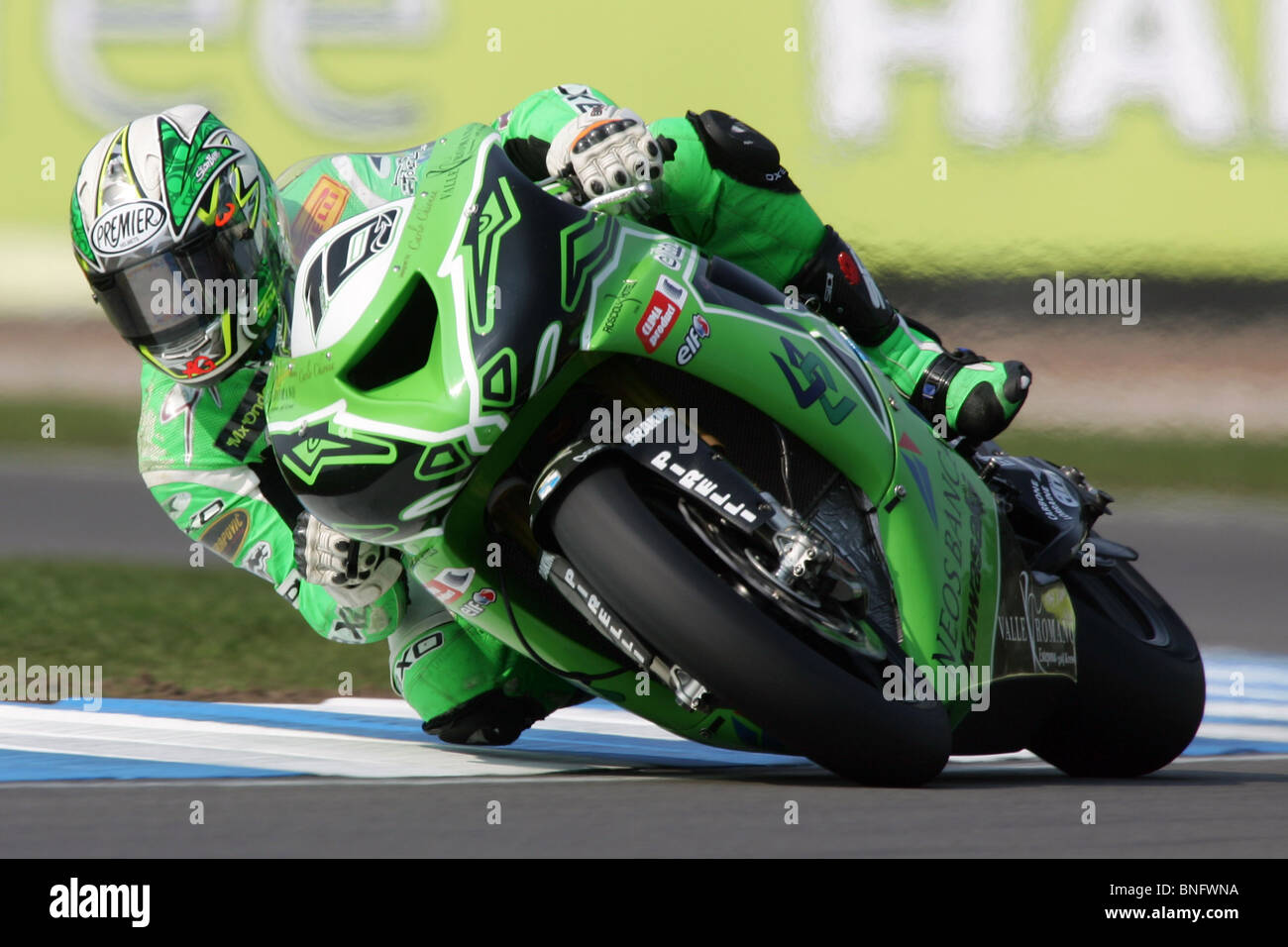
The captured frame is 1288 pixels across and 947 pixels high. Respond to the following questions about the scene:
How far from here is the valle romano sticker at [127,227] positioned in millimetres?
3707

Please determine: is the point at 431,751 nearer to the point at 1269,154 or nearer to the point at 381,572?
the point at 381,572

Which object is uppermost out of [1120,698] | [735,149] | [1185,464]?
[735,149]

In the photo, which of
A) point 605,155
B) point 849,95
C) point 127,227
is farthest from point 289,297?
point 849,95

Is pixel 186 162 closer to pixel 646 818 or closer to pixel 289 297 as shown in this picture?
pixel 289 297

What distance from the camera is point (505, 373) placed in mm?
2826

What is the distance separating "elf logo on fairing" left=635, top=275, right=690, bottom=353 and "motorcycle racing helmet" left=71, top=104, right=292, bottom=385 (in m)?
1.18

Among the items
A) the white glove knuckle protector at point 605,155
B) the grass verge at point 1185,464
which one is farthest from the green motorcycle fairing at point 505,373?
the grass verge at point 1185,464

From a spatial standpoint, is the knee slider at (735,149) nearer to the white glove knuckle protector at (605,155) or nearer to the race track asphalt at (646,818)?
the white glove knuckle protector at (605,155)

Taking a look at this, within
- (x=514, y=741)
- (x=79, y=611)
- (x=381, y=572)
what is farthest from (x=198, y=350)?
(x=79, y=611)

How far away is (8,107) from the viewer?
1164cm

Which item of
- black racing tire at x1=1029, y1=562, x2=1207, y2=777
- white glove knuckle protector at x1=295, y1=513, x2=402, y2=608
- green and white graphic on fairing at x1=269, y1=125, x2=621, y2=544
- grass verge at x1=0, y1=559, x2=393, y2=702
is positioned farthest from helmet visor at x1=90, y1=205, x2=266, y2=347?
grass verge at x1=0, y1=559, x2=393, y2=702

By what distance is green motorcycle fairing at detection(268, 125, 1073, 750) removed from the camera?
2.87 meters

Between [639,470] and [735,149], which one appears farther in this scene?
[735,149]

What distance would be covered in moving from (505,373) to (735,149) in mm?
1033
